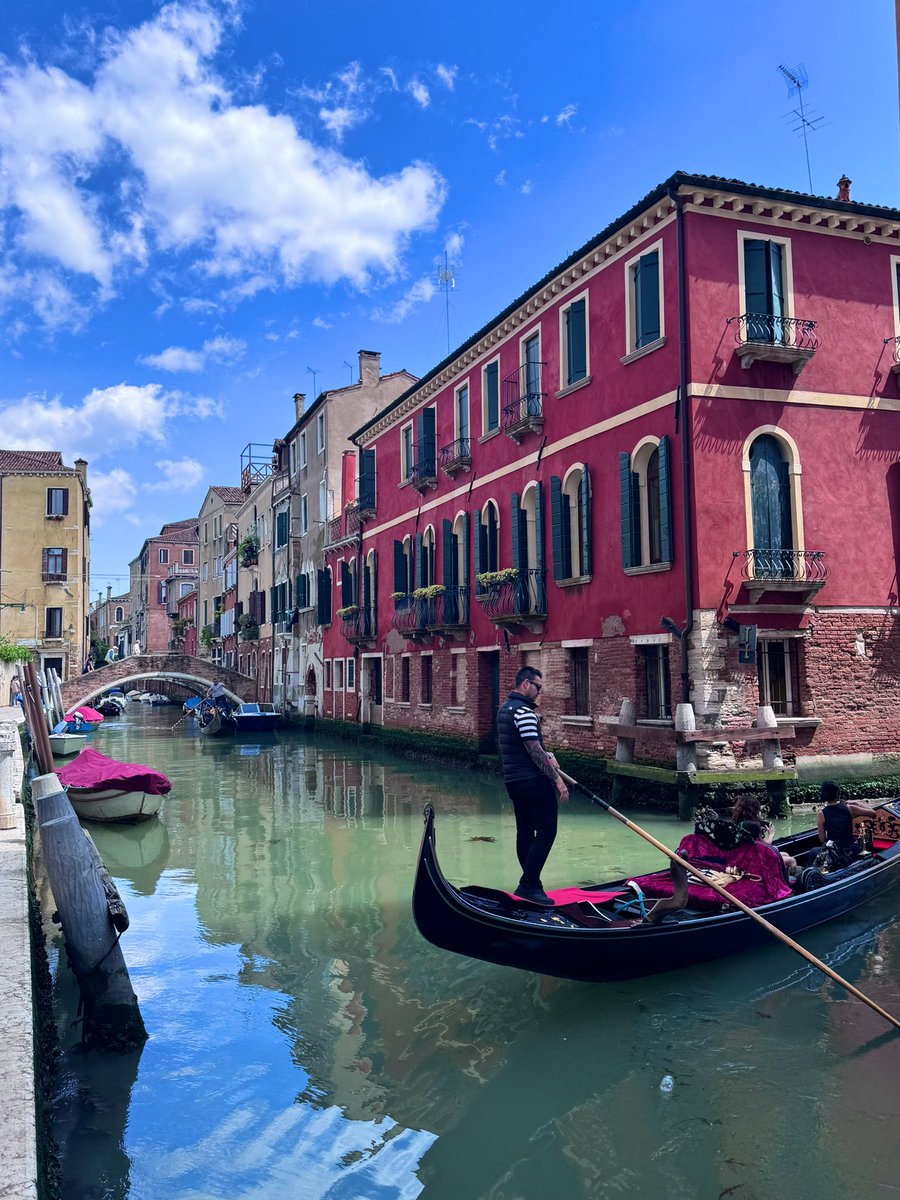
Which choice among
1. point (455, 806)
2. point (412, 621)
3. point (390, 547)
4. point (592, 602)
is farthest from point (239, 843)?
point (390, 547)

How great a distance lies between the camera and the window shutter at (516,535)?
1506 cm

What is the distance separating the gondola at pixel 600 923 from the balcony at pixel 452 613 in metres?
11.3

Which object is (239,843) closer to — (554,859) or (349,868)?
(349,868)

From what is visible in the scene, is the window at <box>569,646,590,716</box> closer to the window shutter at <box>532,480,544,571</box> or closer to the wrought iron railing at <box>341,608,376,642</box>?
the window shutter at <box>532,480,544,571</box>

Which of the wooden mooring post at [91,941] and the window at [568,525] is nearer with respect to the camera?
the wooden mooring post at [91,941]

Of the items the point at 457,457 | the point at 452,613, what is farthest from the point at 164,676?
the point at 457,457

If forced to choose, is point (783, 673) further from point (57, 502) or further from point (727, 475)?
point (57, 502)

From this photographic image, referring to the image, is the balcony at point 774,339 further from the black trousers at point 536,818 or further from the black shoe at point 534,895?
the black shoe at point 534,895

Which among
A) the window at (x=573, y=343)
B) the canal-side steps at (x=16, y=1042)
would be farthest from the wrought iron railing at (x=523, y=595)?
the canal-side steps at (x=16, y=1042)

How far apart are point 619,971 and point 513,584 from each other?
32.4 feet

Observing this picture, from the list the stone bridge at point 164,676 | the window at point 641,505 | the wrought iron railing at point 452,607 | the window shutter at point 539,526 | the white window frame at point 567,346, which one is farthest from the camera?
the stone bridge at point 164,676

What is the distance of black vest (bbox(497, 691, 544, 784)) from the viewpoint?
6066 millimetres

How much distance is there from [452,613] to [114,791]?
772 cm

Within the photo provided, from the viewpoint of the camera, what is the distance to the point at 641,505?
12.2 metres
